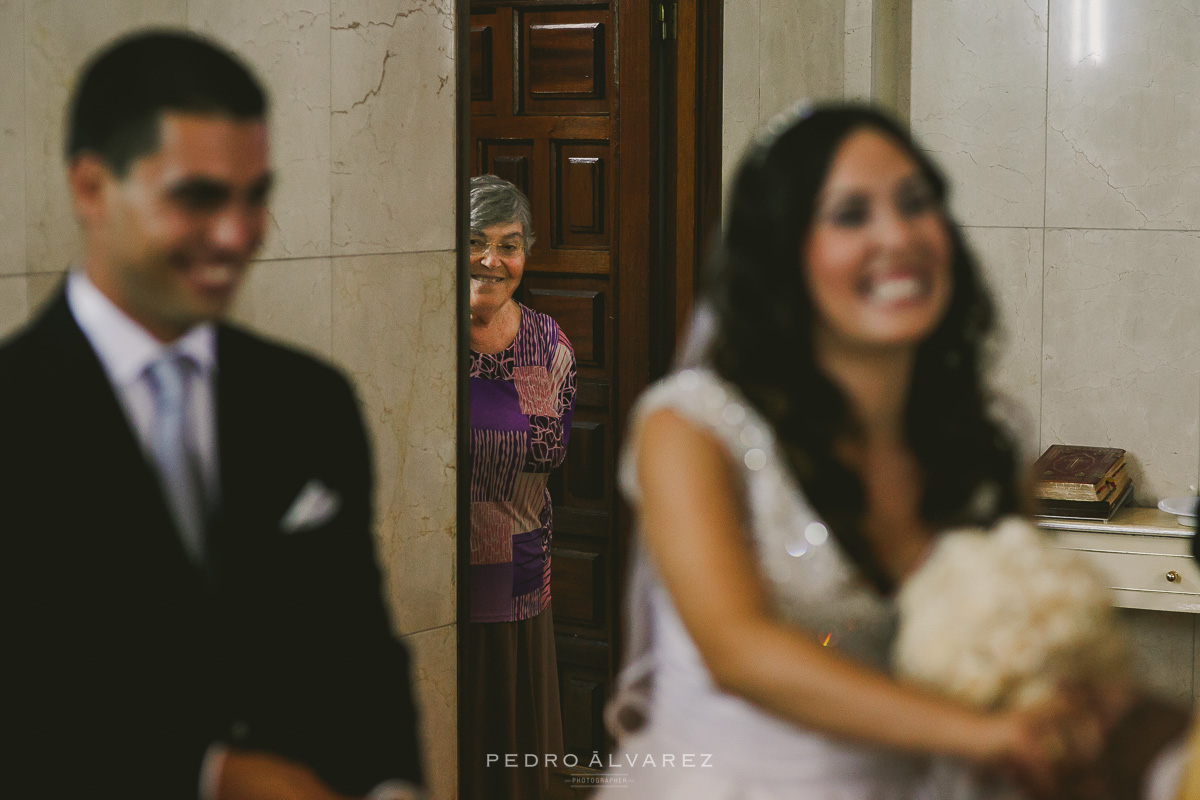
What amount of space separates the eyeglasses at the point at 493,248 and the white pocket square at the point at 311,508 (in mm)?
2492

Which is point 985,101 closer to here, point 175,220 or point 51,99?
point 51,99

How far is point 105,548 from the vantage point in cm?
110

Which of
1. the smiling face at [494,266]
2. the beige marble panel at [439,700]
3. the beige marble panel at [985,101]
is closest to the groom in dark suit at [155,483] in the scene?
the beige marble panel at [439,700]

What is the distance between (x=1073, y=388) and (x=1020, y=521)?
3.66m

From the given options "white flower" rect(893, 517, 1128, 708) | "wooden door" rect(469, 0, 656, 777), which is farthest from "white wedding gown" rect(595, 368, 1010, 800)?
"wooden door" rect(469, 0, 656, 777)

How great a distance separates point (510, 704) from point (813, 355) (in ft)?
7.74

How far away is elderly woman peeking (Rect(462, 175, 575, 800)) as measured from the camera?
3.57 meters

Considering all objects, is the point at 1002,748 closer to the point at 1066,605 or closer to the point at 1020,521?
the point at 1066,605

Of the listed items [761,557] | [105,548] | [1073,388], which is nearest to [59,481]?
[105,548]

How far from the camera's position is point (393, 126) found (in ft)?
8.52

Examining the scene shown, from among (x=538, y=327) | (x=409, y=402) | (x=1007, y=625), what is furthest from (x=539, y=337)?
(x=1007, y=625)

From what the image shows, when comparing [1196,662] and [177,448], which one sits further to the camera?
[1196,662]

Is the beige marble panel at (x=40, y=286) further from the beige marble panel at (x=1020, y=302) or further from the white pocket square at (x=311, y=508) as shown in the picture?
the beige marble panel at (x=1020, y=302)

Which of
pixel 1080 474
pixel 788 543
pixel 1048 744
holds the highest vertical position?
pixel 788 543
